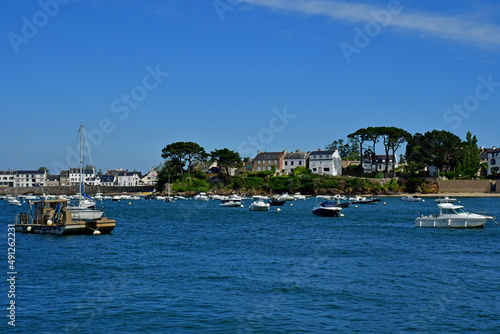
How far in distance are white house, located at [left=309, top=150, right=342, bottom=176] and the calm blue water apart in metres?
115

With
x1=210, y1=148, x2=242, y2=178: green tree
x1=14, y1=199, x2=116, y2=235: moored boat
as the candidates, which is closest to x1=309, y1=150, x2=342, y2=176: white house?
x1=210, y1=148, x2=242, y2=178: green tree

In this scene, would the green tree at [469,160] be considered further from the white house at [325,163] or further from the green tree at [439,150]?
the white house at [325,163]

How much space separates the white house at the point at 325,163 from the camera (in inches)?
6447

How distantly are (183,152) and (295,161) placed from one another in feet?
115

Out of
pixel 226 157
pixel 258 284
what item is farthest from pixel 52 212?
pixel 226 157

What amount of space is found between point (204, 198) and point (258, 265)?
351 ft

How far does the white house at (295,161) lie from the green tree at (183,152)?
26.7m

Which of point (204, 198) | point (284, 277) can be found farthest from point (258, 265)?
point (204, 198)

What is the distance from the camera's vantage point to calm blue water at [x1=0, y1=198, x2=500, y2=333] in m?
21.7

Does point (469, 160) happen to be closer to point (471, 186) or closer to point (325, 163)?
point (471, 186)

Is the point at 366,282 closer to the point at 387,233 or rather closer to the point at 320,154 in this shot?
the point at 387,233

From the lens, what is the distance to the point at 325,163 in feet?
541

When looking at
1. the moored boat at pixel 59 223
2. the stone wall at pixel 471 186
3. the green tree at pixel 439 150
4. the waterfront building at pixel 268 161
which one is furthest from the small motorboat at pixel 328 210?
the waterfront building at pixel 268 161

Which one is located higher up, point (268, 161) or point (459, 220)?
point (268, 161)
